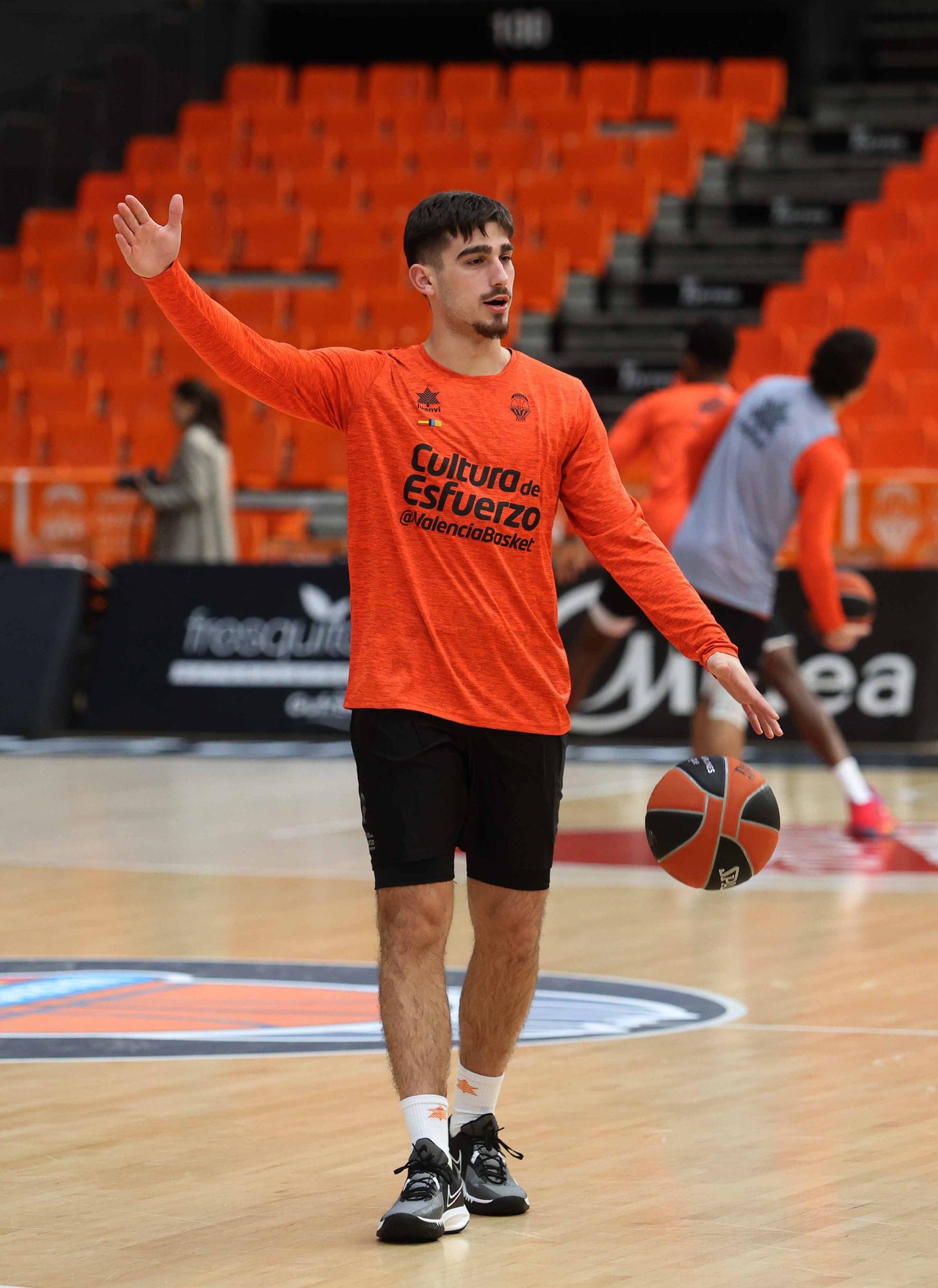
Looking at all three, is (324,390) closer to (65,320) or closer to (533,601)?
(533,601)

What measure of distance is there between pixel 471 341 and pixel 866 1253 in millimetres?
1901

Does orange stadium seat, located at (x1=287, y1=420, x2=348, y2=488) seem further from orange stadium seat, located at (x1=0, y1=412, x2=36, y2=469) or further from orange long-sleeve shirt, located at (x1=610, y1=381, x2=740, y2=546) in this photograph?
orange long-sleeve shirt, located at (x1=610, y1=381, x2=740, y2=546)

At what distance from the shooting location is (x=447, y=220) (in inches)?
175

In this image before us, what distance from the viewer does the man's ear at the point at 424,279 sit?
4.49 metres

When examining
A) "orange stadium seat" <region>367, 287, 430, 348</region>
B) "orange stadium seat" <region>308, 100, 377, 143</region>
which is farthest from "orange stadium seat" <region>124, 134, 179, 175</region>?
"orange stadium seat" <region>367, 287, 430, 348</region>

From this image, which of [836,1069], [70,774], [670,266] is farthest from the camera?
[670,266]

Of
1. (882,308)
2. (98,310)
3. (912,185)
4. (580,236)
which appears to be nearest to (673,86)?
(580,236)

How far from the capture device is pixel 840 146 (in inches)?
882

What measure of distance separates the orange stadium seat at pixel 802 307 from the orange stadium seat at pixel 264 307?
14.8ft

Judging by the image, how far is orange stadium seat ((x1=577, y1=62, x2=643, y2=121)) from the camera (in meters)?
23.0

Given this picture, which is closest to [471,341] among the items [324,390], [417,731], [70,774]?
[324,390]

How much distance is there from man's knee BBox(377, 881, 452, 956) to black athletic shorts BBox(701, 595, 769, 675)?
Result: 4.66 m

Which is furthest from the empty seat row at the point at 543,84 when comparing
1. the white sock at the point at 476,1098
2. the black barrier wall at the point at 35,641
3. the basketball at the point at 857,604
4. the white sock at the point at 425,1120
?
the white sock at the point at 425,1120

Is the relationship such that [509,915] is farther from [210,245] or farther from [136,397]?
[210,245]
